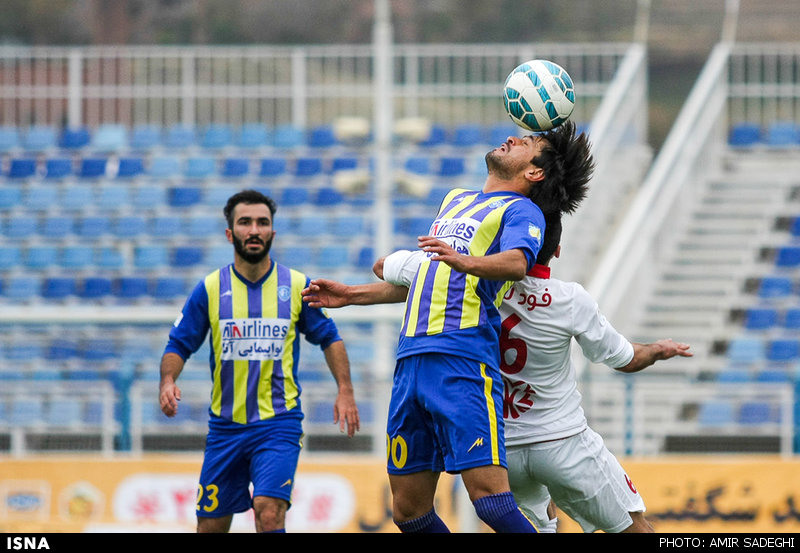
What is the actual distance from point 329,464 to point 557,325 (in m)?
4.82

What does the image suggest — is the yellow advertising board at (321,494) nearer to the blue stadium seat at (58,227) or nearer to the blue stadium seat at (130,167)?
the blue stadium seat at (58,227)

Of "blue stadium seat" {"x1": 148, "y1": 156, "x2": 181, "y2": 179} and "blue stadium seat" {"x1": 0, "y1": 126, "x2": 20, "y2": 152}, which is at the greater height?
"blue stadium seat" {"x1": 0, "y1": 126, "x2": 20, "y2": 152}

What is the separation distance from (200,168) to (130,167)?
3.08 feet

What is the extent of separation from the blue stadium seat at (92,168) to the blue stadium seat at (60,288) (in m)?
2.11

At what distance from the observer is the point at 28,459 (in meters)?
10.2

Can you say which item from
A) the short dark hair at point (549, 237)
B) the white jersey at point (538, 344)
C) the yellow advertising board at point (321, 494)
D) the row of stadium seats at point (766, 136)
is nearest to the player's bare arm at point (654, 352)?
the white jersey at point (538, 344)

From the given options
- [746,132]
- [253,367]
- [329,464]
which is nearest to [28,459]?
[329,464]

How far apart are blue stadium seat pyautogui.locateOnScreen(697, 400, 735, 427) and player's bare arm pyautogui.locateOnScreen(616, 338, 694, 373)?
6537mm

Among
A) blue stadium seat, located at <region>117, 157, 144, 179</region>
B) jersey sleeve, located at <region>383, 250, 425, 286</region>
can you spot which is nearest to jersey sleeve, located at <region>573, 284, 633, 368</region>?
jersey sleeve, located at <region>383, 250, 425, 286</region>

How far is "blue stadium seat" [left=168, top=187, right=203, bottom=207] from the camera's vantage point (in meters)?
16.5

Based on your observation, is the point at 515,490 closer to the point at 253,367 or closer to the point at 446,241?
the point at 446,241

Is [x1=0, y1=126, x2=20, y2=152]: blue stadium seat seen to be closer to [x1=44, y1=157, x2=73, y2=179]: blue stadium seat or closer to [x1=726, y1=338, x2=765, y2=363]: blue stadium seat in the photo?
[x1=44, y1=157, x2=73, y2=179]: blue stadium seat

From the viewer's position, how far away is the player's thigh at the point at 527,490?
18.1 feet

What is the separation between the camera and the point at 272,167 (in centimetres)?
1702
